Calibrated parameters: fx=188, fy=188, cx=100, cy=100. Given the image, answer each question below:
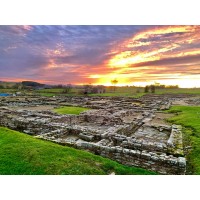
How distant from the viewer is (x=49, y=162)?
23.1 feet

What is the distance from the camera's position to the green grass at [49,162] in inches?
264

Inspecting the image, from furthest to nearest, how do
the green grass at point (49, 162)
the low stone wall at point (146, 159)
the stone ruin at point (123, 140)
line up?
the stone ruin at point (123, 140) → the low stone wall at point (146, 159) → the green grass at point (49, 162)

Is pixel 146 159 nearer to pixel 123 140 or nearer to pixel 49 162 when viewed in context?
pixel 123 140

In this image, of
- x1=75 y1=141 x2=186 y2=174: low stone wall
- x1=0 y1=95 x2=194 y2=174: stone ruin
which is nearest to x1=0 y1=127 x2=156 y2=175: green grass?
x1=75 y1=141 x2=186 y2=174: low stone wall

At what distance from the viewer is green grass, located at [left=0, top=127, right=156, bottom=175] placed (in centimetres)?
670

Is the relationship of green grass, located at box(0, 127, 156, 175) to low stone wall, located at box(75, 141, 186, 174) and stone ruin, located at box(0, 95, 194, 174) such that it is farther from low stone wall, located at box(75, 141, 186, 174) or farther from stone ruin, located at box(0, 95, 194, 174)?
stone ruin, located at box(0, 95, 194, 174)

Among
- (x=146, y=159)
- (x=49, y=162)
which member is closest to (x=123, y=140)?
(x=146, y=159)

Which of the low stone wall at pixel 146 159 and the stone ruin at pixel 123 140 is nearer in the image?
the low stone wall at pixel 146 159

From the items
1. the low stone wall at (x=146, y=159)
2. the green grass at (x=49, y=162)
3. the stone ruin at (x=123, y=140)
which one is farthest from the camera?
the stone ruin at (x=123, y=140)

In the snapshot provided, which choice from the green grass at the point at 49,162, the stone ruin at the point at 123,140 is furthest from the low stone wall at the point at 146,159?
the green grass at the point at 49,162

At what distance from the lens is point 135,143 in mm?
10008

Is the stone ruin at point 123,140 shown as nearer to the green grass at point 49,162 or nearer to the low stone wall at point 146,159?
the low stone wall at point 146,159

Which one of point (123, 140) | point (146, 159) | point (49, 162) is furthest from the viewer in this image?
point (123, 140)
